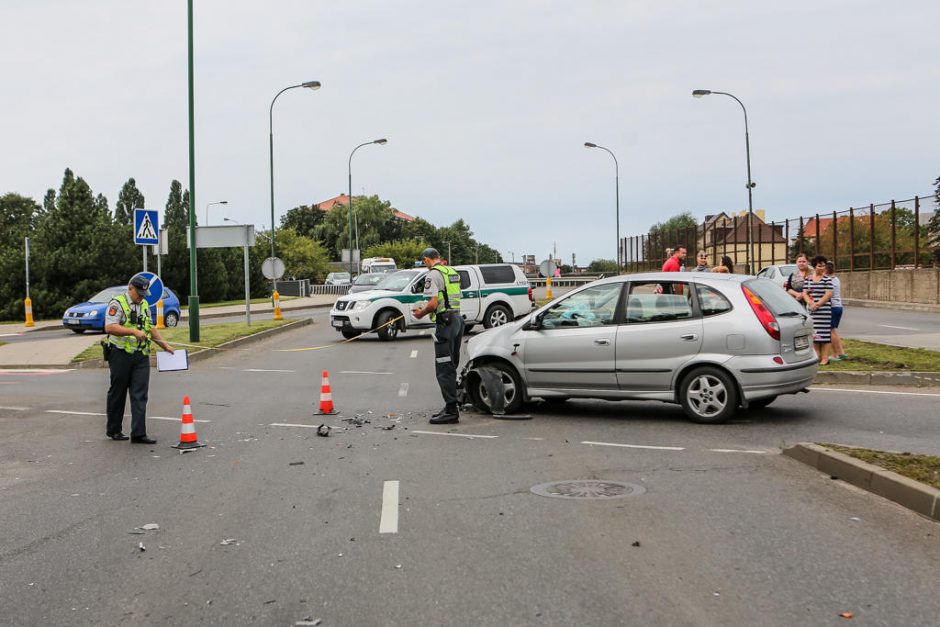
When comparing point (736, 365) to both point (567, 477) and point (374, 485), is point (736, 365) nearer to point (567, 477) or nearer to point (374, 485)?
point (567, 477)

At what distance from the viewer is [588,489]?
6.97 m

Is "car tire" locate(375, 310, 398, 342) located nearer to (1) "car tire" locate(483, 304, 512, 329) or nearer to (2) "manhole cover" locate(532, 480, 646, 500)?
(1) "car tire" locate(483, 304, 512, 329)

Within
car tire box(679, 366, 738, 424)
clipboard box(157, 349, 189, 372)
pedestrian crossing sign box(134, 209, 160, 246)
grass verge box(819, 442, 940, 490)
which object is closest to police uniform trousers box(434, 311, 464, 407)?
car tire box(679, 366, 738, 424)

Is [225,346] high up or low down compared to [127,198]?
down

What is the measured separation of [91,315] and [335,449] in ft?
70.5

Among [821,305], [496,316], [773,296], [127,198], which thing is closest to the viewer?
[773,296]

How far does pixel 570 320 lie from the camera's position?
35.5 feet

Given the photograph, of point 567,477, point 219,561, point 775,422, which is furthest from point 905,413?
point 219,561

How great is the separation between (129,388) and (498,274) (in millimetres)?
15922

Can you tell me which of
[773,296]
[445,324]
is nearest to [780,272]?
[773,296]

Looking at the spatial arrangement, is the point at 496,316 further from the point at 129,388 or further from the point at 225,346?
the point at 129,388

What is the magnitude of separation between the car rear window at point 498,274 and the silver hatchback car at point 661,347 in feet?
45.2

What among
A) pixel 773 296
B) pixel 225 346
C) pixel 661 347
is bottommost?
pixel 225 346

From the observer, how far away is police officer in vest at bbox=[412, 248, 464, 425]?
10562mm
